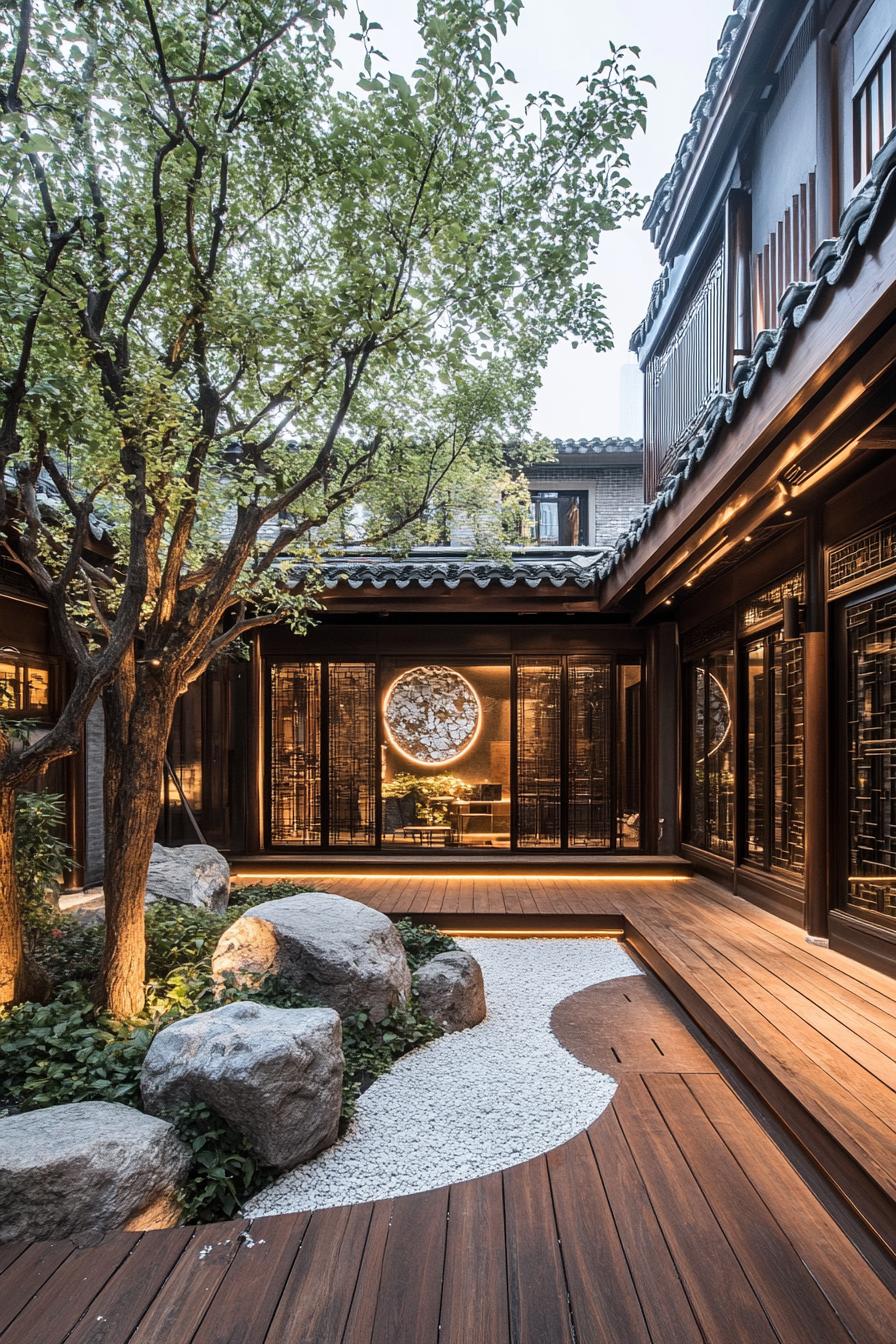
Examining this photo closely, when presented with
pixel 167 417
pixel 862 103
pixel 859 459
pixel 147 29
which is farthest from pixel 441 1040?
pixel 862 103

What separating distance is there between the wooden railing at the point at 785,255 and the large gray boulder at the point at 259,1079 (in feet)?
13.3

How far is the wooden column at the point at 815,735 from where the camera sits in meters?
4.60

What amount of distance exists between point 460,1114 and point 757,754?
383cm

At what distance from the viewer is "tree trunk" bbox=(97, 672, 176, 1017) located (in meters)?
3.50

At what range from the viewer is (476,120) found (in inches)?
126

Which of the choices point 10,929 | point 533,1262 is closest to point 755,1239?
point 533,1262

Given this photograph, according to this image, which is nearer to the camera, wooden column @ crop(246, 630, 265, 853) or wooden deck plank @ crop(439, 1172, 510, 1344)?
wooden deck plank @ crop(439, 1172, 510, 1344)

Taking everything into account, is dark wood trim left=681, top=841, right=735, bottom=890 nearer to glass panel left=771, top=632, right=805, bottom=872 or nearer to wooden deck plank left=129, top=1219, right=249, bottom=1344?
glass panel left=771, top=632, right=805, bottom=872

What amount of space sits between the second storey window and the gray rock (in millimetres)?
7833

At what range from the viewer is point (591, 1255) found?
7.00 ft

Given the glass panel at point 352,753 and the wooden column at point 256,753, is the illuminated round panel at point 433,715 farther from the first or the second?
the wooden column at point 256,753

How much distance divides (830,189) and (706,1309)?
15.6 ft

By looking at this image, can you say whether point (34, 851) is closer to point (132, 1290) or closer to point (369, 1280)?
point (132, 1290)

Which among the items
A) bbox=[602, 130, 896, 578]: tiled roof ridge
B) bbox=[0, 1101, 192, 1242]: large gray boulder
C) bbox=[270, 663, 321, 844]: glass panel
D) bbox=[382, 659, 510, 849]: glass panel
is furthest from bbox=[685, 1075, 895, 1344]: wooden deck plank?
bbox=[270, 663, 321, 844]: glass panel
